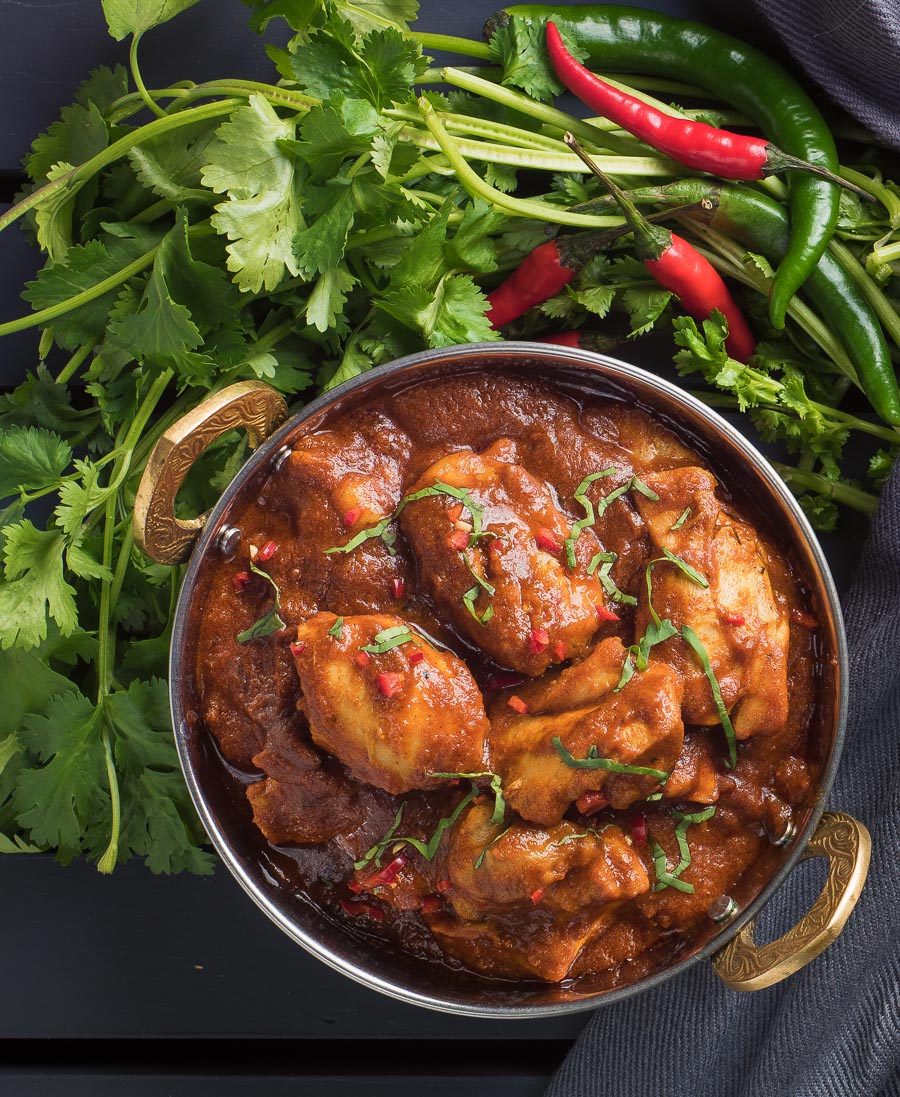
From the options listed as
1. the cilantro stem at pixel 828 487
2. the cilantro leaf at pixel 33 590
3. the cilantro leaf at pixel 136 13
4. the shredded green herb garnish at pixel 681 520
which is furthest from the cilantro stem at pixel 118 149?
the cilantro stem at pixel 828 487

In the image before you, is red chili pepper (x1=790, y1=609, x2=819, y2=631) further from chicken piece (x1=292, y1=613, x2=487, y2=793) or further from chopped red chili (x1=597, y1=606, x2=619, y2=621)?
chicken piece (x1=292, y1=613, x2=487, y2=793)

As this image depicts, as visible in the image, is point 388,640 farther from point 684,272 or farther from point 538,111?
point 538,111

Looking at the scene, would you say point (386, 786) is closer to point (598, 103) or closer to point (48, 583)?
point (48, 583)

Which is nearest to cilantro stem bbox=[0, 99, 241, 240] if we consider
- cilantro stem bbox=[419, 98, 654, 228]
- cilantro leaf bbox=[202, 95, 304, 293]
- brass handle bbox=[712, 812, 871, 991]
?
cilantro leaf bbox=[202, 95, 304, 293]

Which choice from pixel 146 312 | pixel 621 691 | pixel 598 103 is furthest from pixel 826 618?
pixel 146 312

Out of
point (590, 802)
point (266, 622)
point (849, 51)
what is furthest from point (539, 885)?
point (849, 51)

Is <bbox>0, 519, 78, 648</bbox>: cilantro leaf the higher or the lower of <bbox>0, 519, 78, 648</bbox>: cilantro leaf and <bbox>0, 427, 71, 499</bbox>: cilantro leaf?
the lower
